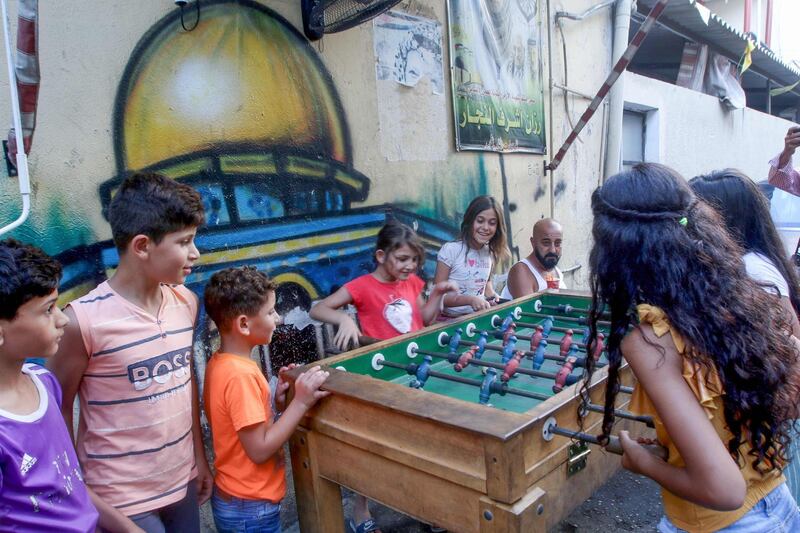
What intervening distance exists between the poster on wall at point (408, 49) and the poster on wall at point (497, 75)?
0.64 ft

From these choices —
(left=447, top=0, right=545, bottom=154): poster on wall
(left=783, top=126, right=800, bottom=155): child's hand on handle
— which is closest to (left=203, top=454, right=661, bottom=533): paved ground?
(left=783, top=126, right=800, bottom=155): child's hand on handle

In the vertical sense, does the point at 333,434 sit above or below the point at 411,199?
below

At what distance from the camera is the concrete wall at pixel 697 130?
7.43 metres

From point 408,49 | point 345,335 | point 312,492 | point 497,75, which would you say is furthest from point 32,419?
point 497,75

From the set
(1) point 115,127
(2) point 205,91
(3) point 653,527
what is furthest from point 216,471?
(3) point 653,527

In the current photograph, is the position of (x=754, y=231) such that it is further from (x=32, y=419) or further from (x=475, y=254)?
(x=32, y=419)

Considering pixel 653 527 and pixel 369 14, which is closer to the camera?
pixel 653 527

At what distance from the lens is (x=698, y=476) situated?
113 cm

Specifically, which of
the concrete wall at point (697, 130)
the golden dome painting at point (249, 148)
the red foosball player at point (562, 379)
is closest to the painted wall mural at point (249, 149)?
the golden dome painting at point (249, 148)

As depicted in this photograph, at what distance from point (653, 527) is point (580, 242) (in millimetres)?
4206

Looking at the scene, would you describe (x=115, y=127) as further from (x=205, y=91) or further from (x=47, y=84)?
(x=205, y=91)

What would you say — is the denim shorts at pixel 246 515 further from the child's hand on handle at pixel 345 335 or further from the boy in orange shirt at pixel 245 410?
the child's hand on handle at pixel 345 335

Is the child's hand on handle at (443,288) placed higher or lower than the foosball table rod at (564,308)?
higher

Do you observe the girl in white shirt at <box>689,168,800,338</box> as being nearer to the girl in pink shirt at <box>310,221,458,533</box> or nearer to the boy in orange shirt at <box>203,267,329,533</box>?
the girl in pink shirt at <box>310,221,458,533</box>
